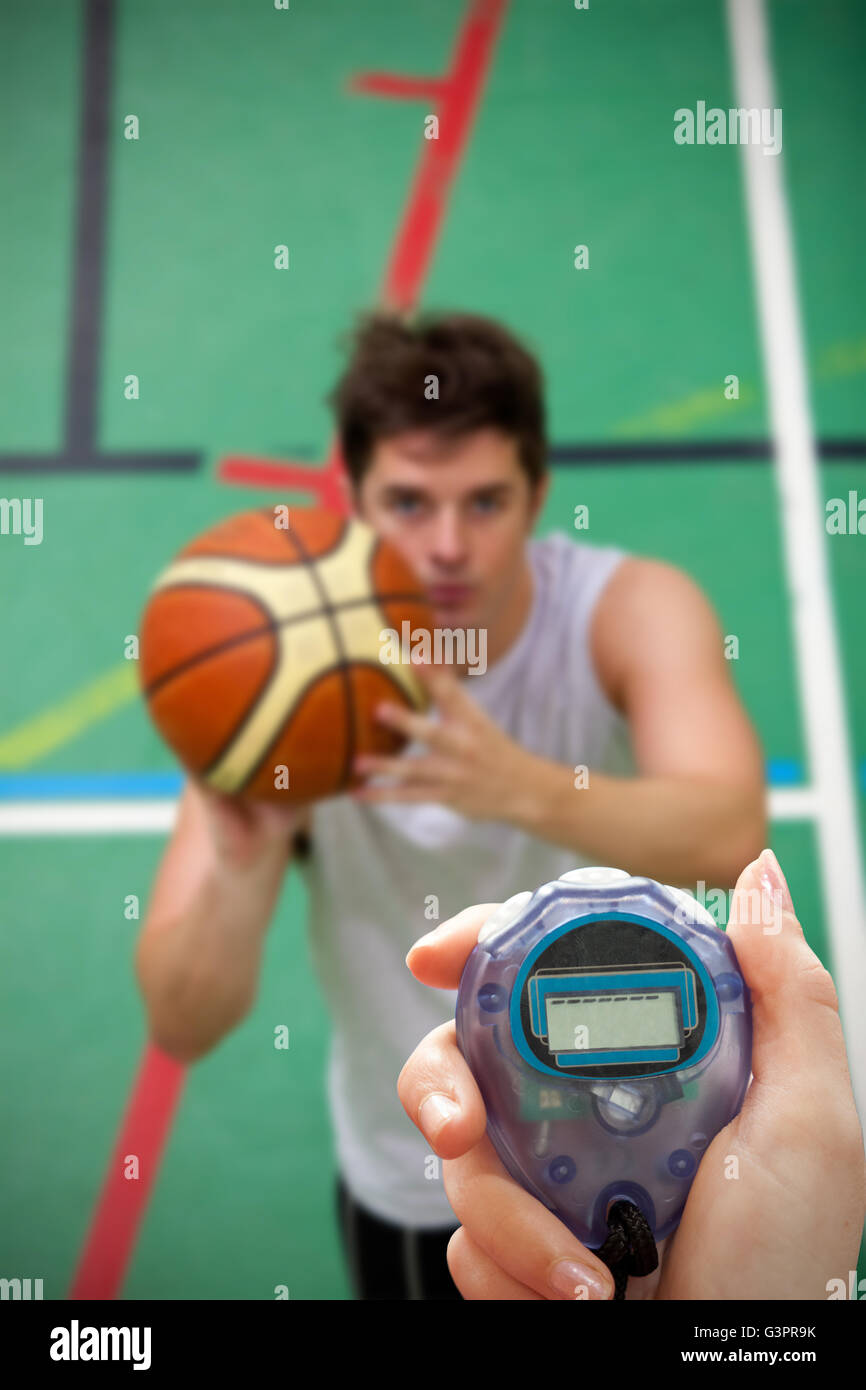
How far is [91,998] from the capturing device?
149 centimetres

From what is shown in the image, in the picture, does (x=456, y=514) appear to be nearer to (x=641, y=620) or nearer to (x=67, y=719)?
(x=641, y=620)

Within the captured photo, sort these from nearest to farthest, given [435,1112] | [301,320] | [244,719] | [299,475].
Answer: [435,1112] < [244,719] < [299,475] < [301,320]

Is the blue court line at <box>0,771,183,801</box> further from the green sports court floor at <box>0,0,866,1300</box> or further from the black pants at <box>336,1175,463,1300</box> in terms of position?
the black pants at <box>336,1175,463,1300</box>

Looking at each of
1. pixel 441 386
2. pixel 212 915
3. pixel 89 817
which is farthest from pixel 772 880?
pixel 89 817

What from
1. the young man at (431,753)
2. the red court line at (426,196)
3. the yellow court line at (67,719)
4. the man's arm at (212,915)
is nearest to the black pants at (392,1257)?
the young man at (431,753)

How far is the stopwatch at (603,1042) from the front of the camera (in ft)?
1.09

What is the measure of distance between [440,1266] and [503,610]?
0.59 m

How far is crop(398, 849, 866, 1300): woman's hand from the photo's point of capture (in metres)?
0.32

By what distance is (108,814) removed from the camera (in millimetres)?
1571

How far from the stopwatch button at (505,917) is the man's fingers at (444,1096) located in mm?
34

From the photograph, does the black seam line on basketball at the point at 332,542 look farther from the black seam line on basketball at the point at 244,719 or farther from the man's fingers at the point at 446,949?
the man's fingers at the point at 446,949

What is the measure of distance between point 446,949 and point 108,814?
1318 millimetres

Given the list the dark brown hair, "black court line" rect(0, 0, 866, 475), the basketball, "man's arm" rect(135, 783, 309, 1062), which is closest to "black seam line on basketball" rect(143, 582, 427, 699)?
the basketball

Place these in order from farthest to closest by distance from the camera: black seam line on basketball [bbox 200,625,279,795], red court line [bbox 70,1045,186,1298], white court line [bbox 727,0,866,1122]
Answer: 1. white court line [bbox 727,0,866,1122]
2. red court line [bbox 70,1045,186,1298]
3. black seam line on basketball [bbox 200,625,279,795]
